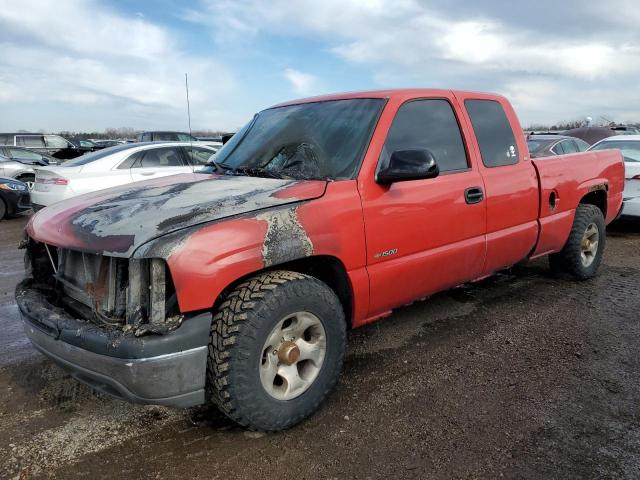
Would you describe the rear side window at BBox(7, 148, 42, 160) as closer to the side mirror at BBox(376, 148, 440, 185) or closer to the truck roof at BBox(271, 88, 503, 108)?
the truck roof at BBox(271, 88, 503, 108)

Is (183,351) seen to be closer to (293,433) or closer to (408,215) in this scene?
(293,433)

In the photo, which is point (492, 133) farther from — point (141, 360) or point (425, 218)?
point (141, 360)

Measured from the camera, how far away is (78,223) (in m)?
2.62

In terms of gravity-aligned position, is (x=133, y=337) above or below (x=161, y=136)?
below

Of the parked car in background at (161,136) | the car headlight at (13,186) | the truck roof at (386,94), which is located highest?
the parked car in background at (161,136)

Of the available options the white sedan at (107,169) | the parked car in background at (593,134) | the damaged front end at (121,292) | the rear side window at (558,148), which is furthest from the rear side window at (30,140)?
the damaged front end at (121,292)

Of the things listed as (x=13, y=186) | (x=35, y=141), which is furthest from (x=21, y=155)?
(x=13, y=186)

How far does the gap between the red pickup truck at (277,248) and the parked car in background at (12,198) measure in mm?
8497

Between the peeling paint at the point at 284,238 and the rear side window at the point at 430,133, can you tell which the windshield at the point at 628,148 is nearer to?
the rear side window at the point at 430,133

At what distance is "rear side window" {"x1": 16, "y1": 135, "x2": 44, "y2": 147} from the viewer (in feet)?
63.9

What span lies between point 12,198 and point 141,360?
10.0 meters

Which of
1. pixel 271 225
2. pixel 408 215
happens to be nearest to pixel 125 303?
pixel 271 225

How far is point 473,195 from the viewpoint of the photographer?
367 centimetres

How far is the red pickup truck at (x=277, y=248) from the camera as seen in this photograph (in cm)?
229
